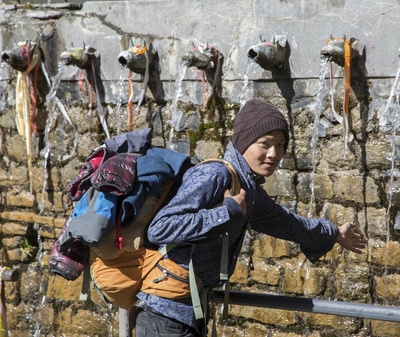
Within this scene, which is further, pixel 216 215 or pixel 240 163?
pixel 240 163

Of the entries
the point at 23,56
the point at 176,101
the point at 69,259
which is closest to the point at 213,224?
the point at 69,259

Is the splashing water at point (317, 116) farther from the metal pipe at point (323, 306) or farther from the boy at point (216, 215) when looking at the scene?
the metal pipe at point (323, 306)

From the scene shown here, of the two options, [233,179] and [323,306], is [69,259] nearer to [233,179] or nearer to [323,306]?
[233,179]

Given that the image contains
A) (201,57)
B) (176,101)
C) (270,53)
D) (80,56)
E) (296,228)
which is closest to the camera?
(296,228)

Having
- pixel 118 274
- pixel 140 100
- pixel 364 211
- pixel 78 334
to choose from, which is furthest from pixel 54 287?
pixel 118 274

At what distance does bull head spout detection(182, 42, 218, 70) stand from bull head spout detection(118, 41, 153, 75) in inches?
14.4

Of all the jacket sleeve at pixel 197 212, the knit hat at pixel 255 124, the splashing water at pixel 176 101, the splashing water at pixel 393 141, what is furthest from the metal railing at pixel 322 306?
the splashing water at pixel 176 101

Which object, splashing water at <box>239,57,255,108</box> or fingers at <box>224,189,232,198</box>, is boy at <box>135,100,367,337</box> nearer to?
fingers at <box>224,189,232,198</box>

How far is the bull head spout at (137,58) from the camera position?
4828 mm

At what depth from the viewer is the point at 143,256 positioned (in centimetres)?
262

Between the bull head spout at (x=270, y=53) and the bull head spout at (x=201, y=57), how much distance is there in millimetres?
355

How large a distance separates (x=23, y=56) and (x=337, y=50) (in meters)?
2.37

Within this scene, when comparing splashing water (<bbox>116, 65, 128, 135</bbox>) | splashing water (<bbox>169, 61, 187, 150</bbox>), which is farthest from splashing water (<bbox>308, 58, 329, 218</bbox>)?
splashing water (<bbox>116, 65, 128, 135</bbox>)

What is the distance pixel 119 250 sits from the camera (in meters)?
2.57
